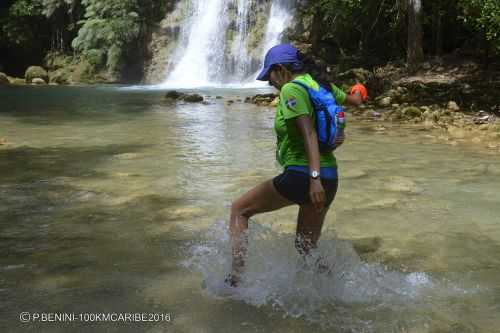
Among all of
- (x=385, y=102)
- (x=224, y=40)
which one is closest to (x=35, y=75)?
(x=224, y=40)

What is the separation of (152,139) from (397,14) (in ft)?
39.0

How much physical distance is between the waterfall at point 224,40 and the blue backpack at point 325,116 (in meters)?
25.4

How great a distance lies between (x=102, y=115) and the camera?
15383 millimetres

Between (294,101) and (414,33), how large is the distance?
16.1 meters

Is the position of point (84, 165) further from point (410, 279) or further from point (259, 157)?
point (410, 279)

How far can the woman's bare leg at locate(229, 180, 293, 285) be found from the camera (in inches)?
132

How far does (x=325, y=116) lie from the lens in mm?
3117

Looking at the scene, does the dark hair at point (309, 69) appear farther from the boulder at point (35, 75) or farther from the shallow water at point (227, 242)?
the boulder at point (35, 75)

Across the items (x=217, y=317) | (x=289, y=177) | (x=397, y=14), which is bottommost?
(x=217, y=317)

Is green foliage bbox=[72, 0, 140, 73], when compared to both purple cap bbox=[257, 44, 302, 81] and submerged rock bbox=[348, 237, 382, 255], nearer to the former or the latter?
submerged rock bbox=[348, 237, 382, 255]

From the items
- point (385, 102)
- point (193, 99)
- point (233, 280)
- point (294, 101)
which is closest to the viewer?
point (294, 101)

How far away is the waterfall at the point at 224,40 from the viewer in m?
29.0

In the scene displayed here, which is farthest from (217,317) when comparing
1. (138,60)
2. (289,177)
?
(138,60)

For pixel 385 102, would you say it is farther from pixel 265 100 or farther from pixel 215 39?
pixel 215 39
